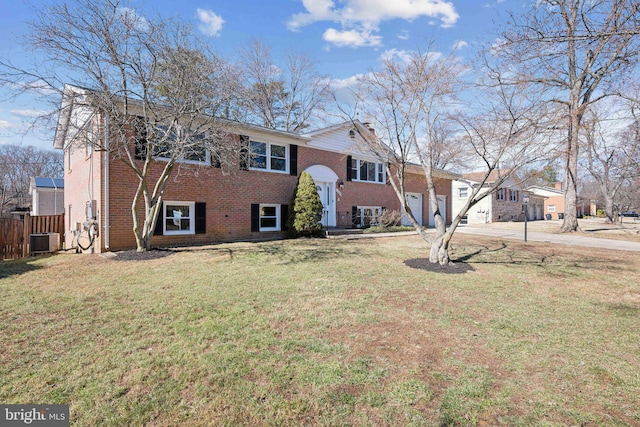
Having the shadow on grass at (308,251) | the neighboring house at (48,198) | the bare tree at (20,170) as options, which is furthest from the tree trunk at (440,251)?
the bare tree at (20,170)

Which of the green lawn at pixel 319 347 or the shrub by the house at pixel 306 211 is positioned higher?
the shrub by the house at pixel 306 211

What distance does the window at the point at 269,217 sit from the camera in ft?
46.2

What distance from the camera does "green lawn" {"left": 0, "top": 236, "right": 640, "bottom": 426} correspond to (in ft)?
8.55

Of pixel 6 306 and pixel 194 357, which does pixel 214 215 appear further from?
pixel 194 357

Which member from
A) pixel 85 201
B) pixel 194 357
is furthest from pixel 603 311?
pixel 85 201

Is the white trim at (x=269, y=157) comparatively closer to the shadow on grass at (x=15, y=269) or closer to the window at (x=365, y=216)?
the window at (x=365, y=216)

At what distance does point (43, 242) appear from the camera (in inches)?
451

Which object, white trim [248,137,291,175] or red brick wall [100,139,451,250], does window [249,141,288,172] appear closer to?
white trim [248,137,291,175]

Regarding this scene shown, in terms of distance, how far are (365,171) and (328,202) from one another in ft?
12.2

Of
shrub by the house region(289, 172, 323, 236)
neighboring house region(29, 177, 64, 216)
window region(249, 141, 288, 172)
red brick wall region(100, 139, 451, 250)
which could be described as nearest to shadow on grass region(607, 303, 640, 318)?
shrub by the house region(289, 172, 323, 236)

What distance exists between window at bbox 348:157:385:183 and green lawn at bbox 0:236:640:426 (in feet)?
37.5

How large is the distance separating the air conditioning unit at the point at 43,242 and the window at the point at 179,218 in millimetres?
4437

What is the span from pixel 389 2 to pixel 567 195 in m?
15.7

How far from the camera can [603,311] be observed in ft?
16.9
